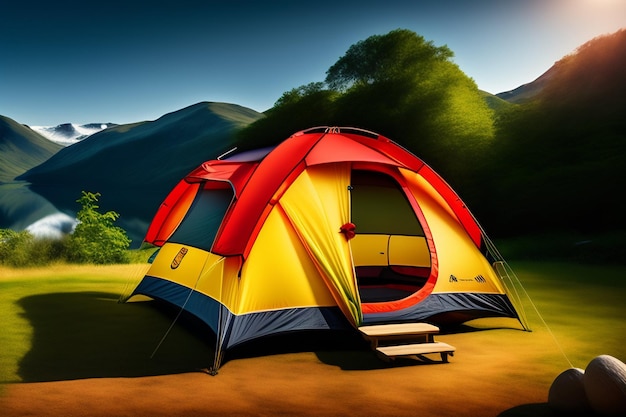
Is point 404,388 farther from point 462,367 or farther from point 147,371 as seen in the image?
point 147,371

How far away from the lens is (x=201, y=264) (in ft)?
27.0

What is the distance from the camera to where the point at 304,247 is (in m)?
7.50

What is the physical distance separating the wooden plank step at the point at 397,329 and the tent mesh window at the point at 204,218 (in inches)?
97.9

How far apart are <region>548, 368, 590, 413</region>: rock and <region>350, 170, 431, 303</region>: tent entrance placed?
6.01 meters

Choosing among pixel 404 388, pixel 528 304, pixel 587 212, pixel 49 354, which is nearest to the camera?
pixel 404 388

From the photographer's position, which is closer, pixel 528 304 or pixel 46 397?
pixel 46 397

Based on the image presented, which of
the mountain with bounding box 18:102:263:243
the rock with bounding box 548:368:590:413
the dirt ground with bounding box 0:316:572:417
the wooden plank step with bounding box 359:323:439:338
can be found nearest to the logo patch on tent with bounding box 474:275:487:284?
the dirt ground with bounding box 0:316:572:417

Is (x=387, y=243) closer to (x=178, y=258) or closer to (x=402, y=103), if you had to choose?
(x=178, y=258)

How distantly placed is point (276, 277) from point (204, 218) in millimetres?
2087

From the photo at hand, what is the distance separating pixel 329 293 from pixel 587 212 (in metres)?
24.6

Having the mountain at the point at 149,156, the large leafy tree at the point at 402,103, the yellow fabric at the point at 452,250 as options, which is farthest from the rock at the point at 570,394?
the mountain at the point at 149,156

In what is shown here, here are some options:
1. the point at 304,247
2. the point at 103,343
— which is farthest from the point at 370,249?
the point at 103,343

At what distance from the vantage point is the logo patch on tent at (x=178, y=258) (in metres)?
9.05

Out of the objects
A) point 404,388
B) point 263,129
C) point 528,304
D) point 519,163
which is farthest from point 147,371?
point 263,129
